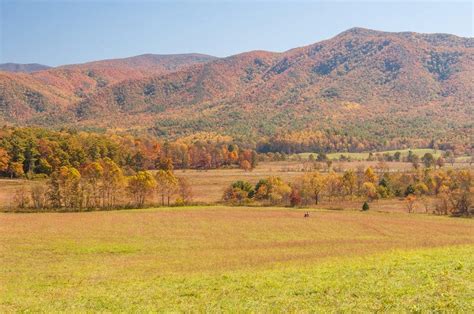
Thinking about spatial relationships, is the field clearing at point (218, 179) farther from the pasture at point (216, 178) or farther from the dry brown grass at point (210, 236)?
the dry brown grass at point (210, 236)

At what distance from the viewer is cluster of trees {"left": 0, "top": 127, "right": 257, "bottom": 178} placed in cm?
11900

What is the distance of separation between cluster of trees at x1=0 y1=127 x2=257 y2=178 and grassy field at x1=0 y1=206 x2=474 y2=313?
5068 cm

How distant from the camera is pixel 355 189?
11025 cm

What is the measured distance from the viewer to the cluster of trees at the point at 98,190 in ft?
270

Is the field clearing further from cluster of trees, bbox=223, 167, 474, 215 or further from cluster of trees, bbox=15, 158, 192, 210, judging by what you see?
cluster of trees, bbox=223, 167, 474, 215

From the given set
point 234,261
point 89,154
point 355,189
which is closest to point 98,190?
point 89,154

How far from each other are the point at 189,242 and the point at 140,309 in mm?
32680

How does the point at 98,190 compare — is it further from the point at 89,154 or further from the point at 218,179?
the point at 218,179

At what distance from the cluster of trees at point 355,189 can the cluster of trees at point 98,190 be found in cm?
1337

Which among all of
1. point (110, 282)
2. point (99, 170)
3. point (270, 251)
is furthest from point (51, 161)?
point (110, 282)

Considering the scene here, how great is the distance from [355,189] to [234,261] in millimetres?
78395

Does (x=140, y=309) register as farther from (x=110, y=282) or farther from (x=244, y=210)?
(x=244, y=210)

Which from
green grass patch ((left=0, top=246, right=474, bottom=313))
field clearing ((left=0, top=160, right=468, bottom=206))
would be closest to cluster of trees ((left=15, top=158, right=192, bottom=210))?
field clearing ((left=0, top=160, right=468, bottom=206))

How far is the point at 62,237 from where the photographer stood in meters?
54.1
